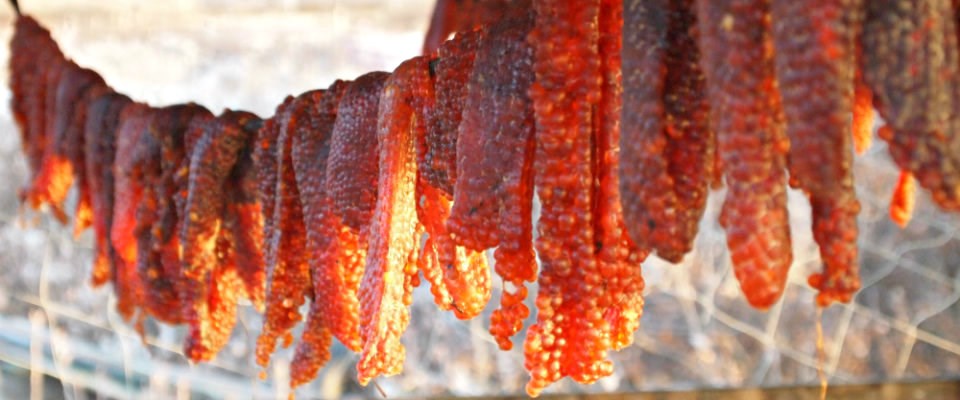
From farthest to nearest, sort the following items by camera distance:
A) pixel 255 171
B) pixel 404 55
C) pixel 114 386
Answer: pixel 114 386 → pixel 404 55 → pixel 255 171

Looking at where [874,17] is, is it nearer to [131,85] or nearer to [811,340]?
[811,340]

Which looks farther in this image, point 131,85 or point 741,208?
point 131,85

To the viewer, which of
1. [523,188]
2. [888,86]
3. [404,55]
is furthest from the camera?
[404,55]

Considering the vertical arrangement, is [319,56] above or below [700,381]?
above

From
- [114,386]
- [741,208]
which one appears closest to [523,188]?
[741,208]

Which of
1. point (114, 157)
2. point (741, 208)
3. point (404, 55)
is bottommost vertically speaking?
point (741, 208)

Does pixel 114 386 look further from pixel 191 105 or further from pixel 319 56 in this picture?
→ pixel 191 105

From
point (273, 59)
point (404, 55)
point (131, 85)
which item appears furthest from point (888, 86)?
point (131, 85)
